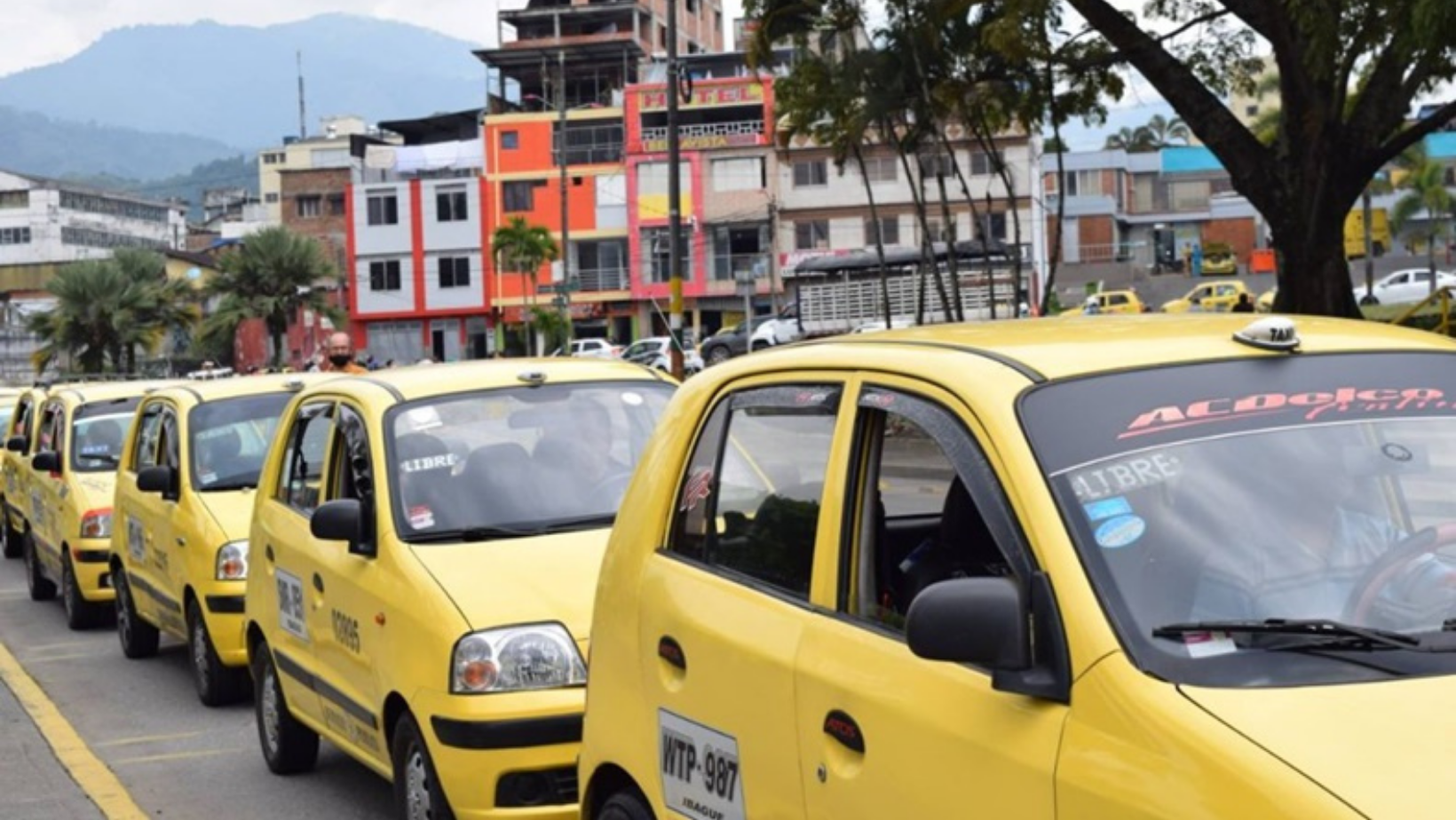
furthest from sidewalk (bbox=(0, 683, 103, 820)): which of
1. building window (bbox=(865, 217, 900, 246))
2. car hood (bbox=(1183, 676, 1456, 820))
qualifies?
building window (bbox=(865, 217, 900, 246))

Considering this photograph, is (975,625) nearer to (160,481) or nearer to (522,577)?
(522,577)

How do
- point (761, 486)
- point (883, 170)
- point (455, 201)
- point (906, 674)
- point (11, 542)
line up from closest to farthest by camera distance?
point (906, 674) < point (761, 486) < point (11, 542) < point (883, 170) < point (455, 201)

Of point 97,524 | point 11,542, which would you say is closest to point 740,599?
point 97,524

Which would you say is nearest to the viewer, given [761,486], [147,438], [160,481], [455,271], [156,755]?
[761,486]

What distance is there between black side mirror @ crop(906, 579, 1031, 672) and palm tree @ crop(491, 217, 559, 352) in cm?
7205

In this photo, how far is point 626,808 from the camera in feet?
16.8

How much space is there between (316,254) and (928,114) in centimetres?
4187

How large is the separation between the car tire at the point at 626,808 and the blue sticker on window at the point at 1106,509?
183 cm

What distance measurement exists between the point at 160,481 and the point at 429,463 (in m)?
4.22

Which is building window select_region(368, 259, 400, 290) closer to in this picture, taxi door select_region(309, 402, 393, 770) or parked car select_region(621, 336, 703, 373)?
parked car select_region(621, 336, 703, 373)

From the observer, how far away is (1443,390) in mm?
4000

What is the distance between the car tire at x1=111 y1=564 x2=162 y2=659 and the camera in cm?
1318

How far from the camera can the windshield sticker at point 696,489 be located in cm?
510

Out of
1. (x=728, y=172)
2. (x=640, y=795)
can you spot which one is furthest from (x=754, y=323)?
(x=640, y=795)
